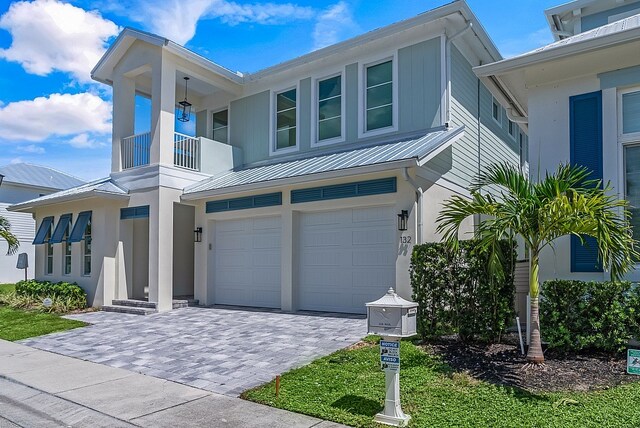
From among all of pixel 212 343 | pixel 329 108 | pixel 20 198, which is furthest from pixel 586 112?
pixel 20 198

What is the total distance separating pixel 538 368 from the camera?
223 inches

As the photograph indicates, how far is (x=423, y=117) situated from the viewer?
1123cm

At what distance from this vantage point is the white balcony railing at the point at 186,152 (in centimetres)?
1352

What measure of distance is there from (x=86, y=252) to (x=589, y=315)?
13466 mm

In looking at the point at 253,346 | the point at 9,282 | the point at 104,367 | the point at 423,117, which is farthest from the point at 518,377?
the point at 9,282

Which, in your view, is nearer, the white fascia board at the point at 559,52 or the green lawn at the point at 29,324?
the white fascia board at the point at 559,52

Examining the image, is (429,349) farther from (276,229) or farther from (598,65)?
(276,229)

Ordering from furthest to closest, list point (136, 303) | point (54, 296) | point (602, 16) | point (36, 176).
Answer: point (36, 176)
point (54, 296)
point (136, 303)
point (602, 16)

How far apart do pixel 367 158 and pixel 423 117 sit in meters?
2.04

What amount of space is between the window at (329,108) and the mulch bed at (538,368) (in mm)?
7349

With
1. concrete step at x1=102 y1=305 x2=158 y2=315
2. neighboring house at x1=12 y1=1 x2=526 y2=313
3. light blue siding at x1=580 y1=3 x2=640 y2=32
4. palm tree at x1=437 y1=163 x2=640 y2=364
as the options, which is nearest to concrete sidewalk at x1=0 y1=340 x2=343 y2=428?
palm tree at x1=437 y1=163 x2=640 y2=364

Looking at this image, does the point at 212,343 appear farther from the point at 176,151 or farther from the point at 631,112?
the point at 631,112

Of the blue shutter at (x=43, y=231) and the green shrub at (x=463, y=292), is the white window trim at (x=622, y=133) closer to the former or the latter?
the green shrub at (x=463, y=292)

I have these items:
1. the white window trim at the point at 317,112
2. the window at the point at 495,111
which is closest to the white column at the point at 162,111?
the white window trim at the point at 317,112
